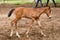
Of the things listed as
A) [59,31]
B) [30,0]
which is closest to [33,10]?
[59,31]

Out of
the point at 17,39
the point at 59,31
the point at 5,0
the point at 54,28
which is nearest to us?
the point at 17,39

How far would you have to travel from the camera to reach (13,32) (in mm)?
8211

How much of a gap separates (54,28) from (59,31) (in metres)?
0.60

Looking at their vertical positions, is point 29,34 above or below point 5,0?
above

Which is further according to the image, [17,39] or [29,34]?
[29,34]

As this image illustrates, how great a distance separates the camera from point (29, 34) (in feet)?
26.6

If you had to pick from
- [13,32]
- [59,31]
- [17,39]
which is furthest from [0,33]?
[59,31]

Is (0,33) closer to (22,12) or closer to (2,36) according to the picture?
(2,36)

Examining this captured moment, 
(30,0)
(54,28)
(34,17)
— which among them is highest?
(34,17)

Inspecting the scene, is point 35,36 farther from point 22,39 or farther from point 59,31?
point 59,31

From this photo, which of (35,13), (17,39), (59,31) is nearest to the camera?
(17,39)

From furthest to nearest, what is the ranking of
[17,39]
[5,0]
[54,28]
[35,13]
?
1. [5,0]
2. [54,28]
3. [35,13]
4. [17,39]

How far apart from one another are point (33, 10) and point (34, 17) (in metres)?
0.31

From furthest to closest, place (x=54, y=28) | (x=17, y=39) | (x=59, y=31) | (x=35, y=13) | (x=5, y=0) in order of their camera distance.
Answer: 1. (x=5, y=0)
2. (x=54, y=28)
3. (x=59, y=31)
4. (x=35, y=13)
5. (x=17, y=39)
